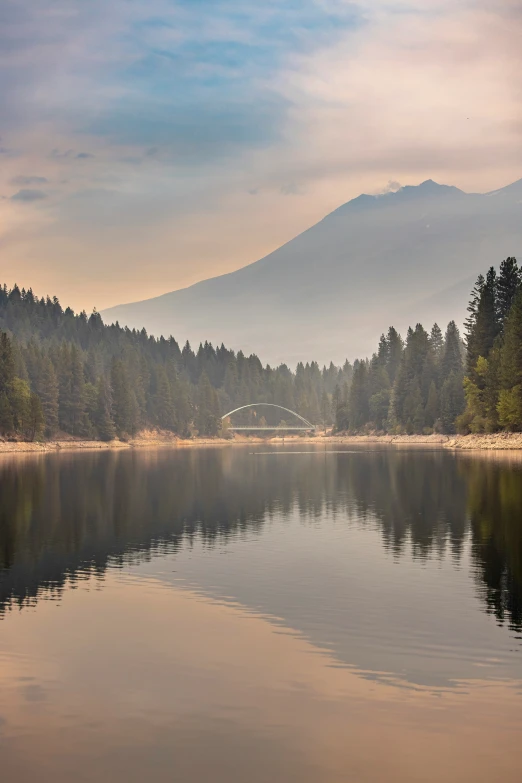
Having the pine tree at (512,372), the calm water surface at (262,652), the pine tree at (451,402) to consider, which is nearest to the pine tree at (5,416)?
the pine tree at (451,402)

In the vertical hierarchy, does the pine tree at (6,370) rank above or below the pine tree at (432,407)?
above

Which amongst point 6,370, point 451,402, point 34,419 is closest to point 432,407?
point 451,402

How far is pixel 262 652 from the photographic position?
70.5 feet

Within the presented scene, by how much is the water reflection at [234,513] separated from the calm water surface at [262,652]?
0.89ft

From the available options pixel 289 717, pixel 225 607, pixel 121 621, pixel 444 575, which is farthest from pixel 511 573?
pixel 289 717

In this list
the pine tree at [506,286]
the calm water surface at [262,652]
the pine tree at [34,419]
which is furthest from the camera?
the pine tree at [34,419]

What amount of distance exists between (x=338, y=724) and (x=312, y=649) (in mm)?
5192

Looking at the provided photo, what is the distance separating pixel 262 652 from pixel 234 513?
32.9m

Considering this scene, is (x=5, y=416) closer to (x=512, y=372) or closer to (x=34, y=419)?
(x=34, y=419)

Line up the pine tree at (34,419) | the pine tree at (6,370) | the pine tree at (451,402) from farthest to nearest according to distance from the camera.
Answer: the pine tree at (451,402) → the pine tree at (34,419) → the pine tree at (6,370)

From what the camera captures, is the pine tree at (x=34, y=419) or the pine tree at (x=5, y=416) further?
the pine tree at (x=34, y=419)

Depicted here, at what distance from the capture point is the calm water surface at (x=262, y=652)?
15.2m

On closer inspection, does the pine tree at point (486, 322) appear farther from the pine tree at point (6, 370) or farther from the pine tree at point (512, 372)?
the pine tree at point (6, 370)

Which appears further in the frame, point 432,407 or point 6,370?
point 432,407
